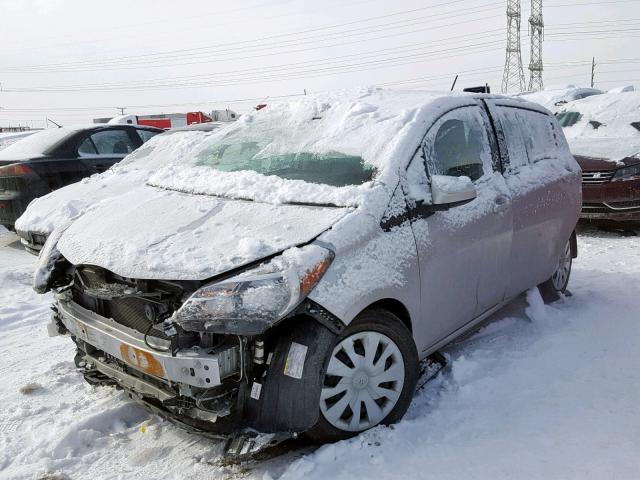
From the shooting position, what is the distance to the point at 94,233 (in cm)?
281

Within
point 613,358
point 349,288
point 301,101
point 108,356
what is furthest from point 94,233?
point 613,358

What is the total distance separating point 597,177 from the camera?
6.86m

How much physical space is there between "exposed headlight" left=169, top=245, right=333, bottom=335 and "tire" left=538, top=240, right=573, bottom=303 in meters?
2.96

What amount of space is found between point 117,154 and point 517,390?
661cm

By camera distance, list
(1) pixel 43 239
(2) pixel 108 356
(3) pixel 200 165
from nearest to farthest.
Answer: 1. (2) pixel 108 356
2. (3) pixel 200 165
3. (1) pixel 43 239

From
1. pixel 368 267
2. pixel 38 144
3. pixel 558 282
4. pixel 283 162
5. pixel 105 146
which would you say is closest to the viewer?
Result: pixel 368 267

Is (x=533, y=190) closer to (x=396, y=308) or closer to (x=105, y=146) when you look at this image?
(x=396, y=308)

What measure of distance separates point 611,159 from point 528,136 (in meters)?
3.55

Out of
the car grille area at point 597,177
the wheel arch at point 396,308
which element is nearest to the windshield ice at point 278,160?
the wheel arch at point 396,308

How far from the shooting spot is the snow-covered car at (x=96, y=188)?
A: 200 inches

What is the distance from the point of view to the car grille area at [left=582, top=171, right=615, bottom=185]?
6.79 meters

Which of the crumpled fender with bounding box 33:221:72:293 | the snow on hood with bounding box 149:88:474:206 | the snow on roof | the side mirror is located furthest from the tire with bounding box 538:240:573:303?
the snow on roof

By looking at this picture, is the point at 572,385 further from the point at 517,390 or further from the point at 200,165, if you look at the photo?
the point at 200,165

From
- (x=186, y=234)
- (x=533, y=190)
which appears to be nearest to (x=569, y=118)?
(x=533, y=190)
